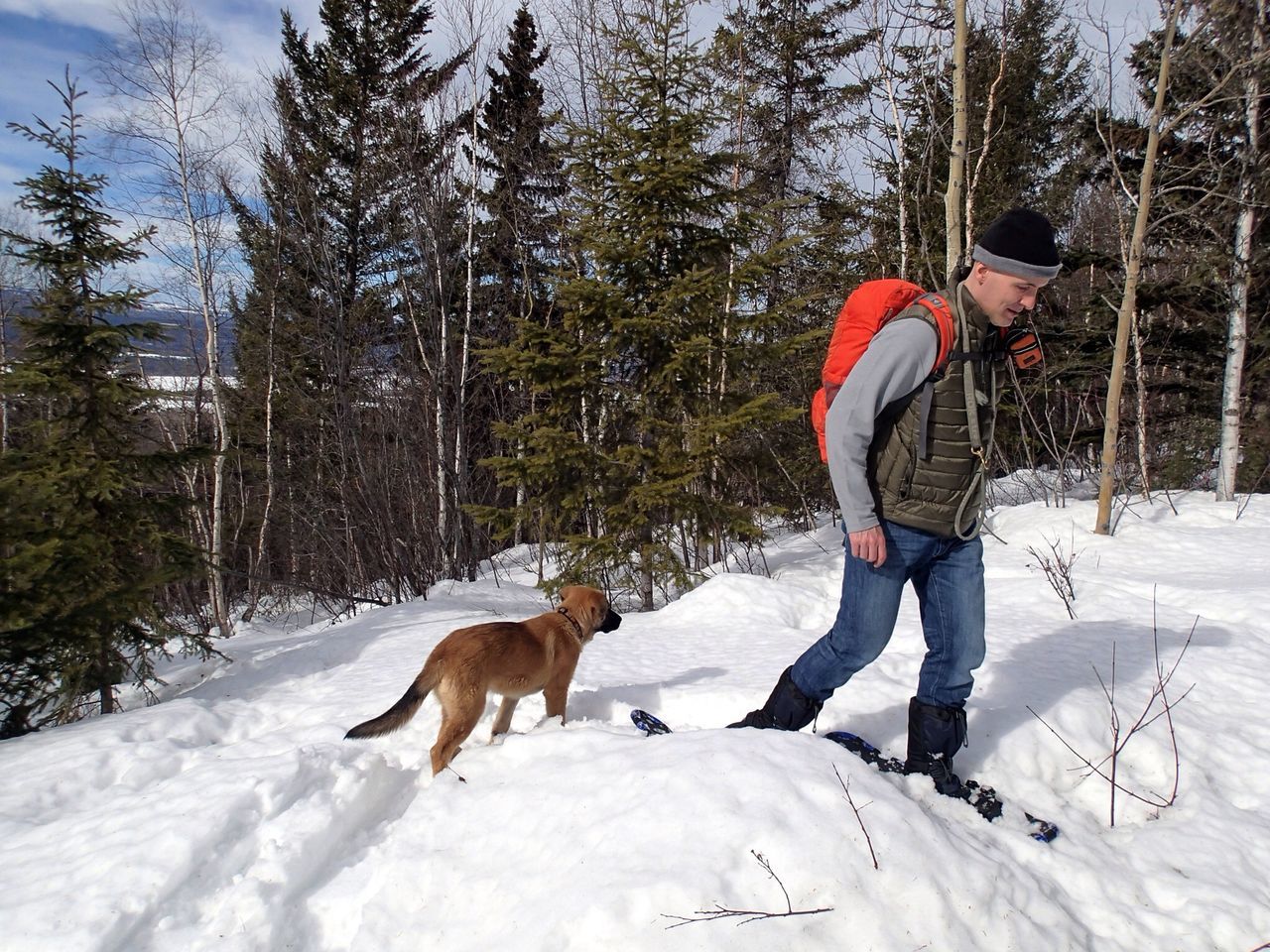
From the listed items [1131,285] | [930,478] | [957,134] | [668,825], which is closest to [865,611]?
[930,478]

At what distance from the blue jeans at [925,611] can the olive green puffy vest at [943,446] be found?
0.32ft

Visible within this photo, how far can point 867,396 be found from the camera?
230 centimetres

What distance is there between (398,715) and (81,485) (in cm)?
463

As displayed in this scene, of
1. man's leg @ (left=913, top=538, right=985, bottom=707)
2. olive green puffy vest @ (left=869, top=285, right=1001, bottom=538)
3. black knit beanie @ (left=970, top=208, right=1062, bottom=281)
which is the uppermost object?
black knit beanie @ (left=970, top=208, right=1062, bottom=281)

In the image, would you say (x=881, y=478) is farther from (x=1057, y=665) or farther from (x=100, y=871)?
(x=100, y=871)

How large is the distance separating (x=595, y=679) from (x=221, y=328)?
49.7 feet

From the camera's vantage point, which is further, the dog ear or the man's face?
the dog ear

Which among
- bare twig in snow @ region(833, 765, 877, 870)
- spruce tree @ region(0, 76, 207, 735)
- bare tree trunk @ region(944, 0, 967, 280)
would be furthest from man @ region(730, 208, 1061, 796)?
spruce tree @ region(0, 76, 207, 735)

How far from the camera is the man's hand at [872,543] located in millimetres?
2400

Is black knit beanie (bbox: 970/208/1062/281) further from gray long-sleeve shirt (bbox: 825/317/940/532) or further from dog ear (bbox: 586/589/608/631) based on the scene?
dog ear (bbox: 586/589/608/631)

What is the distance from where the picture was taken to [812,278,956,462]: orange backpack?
2.39 meters

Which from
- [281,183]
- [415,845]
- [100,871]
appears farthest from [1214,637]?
[281,183]

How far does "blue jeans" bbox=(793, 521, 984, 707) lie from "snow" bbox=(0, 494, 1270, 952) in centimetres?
39

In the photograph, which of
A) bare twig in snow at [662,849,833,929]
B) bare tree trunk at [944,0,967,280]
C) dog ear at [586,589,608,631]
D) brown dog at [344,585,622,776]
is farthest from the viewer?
bare tree trunk at [944,0,967,280]
